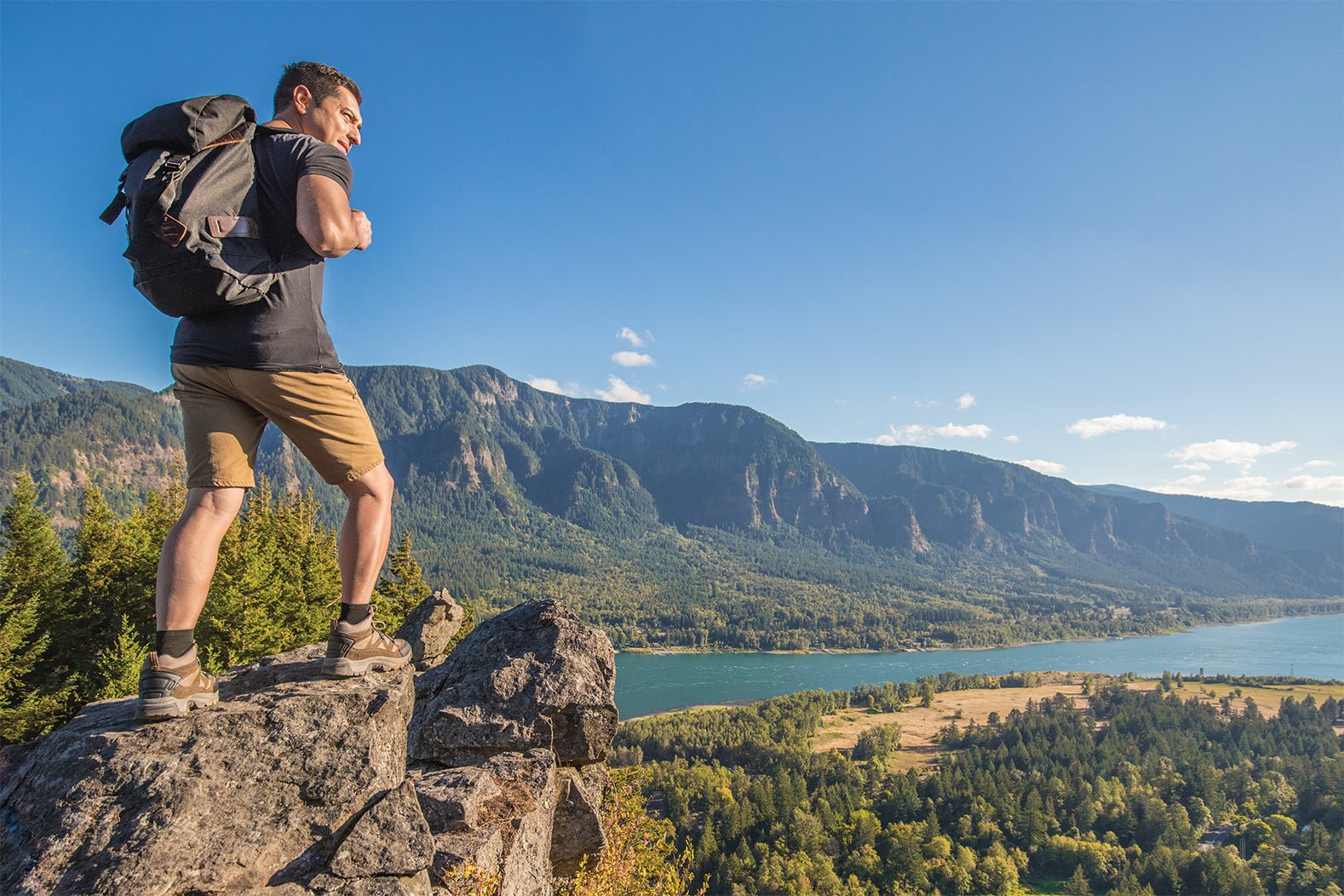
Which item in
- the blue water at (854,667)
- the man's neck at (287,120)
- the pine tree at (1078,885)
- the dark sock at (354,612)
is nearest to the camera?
the man's neck at (287,120)

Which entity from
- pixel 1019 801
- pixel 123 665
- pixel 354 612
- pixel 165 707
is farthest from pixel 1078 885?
pixel 165 707

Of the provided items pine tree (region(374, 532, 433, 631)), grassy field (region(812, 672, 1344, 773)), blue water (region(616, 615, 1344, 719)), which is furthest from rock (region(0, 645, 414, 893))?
blue water (region(616, 615, 1344, 719))

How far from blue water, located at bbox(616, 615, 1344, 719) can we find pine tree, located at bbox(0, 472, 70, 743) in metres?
97.3

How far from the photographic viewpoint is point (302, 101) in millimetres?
3902

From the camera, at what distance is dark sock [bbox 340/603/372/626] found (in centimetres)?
453

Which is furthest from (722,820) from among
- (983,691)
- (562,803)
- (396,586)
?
(983,691)

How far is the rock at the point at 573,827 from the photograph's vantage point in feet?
25.8

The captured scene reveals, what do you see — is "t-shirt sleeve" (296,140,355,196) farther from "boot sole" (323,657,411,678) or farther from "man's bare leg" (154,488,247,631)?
"boot sole" (323,657,411,678)

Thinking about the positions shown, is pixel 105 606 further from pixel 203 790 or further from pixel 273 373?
pixel 273 373

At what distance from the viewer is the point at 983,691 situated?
465ft

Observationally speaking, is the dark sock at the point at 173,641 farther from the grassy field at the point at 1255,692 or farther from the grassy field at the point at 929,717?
the grassy field at the point at 1255,692

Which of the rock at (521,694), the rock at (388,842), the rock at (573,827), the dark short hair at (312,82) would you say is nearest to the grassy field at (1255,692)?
the rock at (521,694)

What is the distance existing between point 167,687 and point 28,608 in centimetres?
2342

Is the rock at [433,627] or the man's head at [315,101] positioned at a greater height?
the man's head at [315,101]
